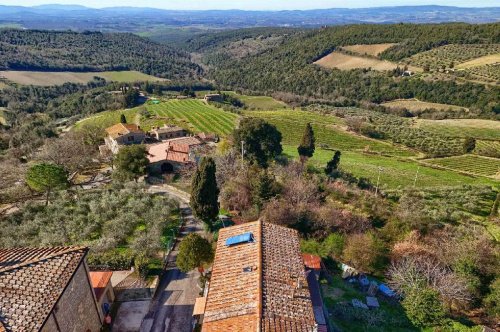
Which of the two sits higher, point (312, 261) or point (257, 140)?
point (257, 140)

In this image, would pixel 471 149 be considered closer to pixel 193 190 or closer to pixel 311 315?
pixel 193 190

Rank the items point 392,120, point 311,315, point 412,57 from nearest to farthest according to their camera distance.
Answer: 1. point 311,315
2. point 392,120
3. point 412,57

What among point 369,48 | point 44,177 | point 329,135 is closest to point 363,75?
point 369,48

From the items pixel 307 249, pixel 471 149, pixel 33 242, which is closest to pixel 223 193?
pixel 307 249

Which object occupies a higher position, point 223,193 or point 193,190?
point 193,190

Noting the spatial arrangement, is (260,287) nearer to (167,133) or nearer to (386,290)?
(386,290)

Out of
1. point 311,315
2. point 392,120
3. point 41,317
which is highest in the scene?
point 41,317

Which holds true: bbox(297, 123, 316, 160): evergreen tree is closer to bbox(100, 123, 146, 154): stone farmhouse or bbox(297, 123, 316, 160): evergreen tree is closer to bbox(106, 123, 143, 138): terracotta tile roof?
bbox(100, 123, 146, 154): stone farmhouse
